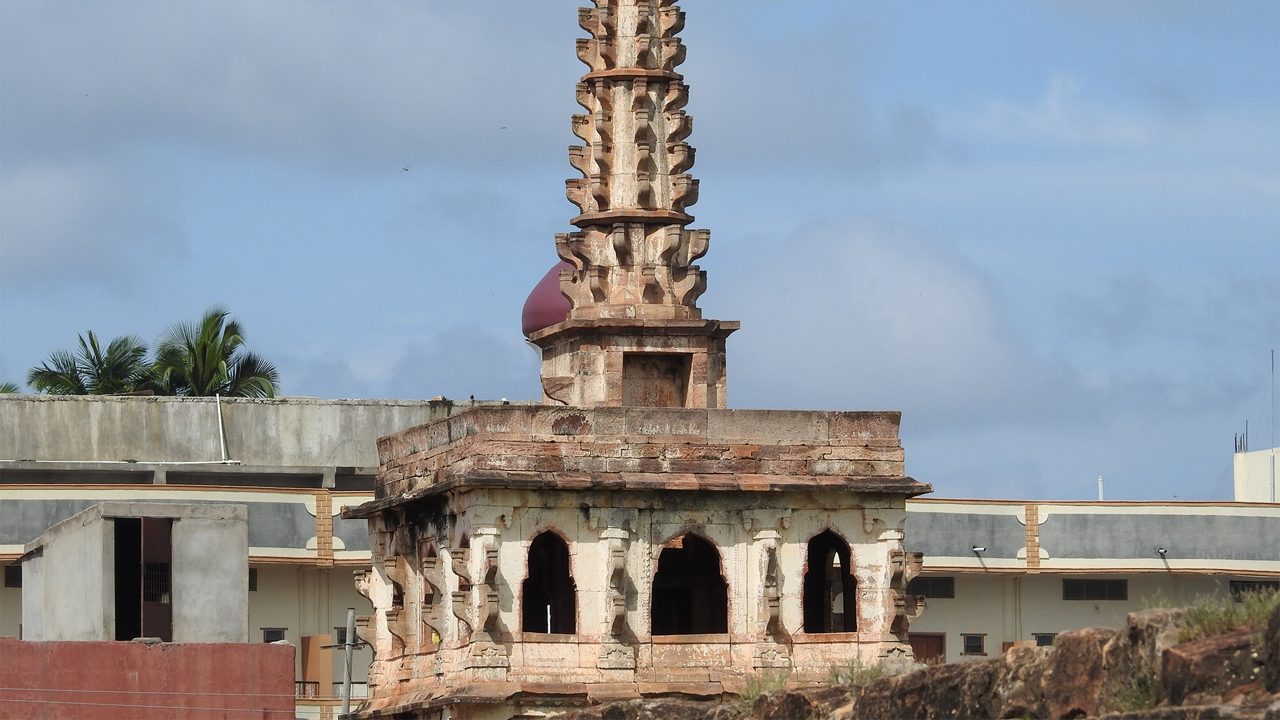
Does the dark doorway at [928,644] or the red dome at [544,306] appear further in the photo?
the red dome at [544,306]

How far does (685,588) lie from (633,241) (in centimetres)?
625

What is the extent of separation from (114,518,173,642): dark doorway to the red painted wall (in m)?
2.39

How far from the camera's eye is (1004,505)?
71.6m

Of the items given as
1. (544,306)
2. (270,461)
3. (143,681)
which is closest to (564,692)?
(143,681)

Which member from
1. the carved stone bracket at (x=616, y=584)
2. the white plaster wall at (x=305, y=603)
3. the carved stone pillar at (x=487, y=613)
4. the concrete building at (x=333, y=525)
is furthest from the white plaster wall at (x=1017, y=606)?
the carved stone pillar at (x=487, y=613)

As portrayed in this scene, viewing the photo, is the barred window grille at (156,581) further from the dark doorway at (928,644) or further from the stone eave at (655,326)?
the dark doorway at (928,644)

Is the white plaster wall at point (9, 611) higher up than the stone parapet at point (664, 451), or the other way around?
the stone parapet at point (664, 451)

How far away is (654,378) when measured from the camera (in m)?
51.4

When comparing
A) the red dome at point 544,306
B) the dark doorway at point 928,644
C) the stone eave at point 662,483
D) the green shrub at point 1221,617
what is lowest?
the green shrub at point 1221,617

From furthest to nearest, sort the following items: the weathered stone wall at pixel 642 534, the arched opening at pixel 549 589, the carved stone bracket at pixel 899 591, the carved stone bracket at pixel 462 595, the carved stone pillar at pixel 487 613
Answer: the arched opening at pixel 549 589 < the carved stone bracket at pixel 899 591 < the carved stone bracket at pixel 462 595 < the weathered stone wall at pixel 642 534 < the carved stone pillar at pixel 487 613

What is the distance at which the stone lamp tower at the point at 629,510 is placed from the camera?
4712 cm

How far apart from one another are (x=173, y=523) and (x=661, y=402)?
1061 centimetres

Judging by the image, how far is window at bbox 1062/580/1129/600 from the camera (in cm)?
7244

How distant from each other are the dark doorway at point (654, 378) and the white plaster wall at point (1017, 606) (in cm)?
2243
